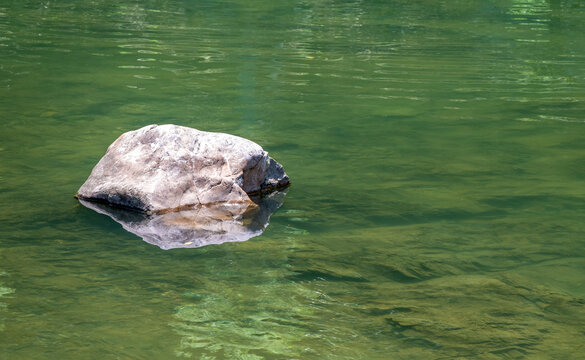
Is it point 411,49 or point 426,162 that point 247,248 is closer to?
point 426,162

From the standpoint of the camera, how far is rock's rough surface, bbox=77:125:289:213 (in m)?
6.11

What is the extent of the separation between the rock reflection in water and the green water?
117 mm

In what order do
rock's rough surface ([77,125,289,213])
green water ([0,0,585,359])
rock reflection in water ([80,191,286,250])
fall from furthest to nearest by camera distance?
1. rock's rough surface ([77,125,289,213])
2. rock reflection in water ([80,191,286,250])
3. green water ([0,0,585,359])

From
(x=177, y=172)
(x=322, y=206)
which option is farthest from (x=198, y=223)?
(x=322, y=206)

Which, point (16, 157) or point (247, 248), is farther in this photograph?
point (16, 157)

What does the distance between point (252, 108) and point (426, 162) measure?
265 cm

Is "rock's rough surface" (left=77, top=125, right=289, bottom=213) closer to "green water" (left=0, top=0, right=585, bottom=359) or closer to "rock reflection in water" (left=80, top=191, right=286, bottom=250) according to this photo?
"rock reflection in water" (left=80, top=191, right=286, bottom=250)

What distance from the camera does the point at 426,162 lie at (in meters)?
7.37

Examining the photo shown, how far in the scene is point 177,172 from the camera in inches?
244

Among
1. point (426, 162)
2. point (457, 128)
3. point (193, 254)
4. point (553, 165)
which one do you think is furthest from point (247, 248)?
point (457, 128)

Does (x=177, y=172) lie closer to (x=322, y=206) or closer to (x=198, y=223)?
(x=198, y=223)

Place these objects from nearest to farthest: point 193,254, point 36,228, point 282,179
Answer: point 193,254 → point 36,228 → point 282,179

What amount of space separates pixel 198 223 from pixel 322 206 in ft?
3.10

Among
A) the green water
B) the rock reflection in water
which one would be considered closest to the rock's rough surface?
the rock reflection in water
